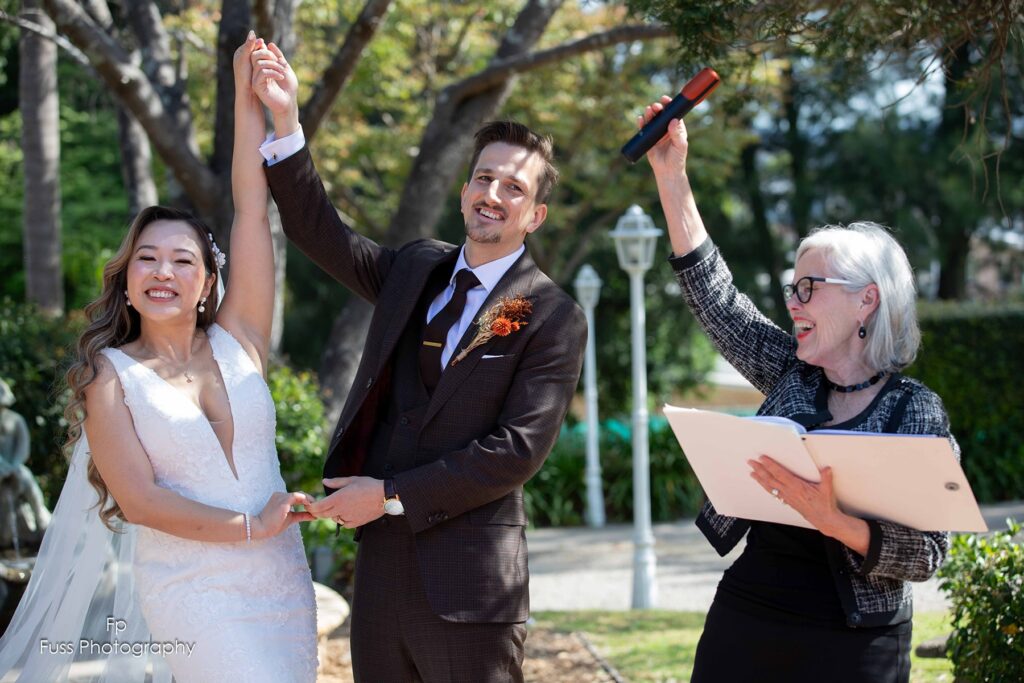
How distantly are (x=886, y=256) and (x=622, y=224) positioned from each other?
241 inches

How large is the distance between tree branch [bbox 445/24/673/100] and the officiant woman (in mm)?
3426

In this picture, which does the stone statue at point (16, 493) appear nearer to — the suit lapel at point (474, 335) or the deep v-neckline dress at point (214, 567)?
the deep v-neckline dress at point (214, 567)

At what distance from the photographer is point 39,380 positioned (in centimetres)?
736

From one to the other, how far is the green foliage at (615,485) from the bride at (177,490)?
9.81 meters

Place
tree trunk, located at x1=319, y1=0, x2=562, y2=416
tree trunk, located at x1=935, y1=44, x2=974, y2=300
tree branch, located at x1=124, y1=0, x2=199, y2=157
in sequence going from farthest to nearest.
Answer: tree trunk, located at x1=935, y1=44, x2=974, y2=300 < tree trunk, located at x1=319, y1=0, x2=562, y2=416 < tree branch, located at x1=124, y1=0, x2=199, y2=157

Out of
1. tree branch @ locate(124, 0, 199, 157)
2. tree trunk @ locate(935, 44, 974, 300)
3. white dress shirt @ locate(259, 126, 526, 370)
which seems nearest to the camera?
white dress shirt @ locate(259, 126, 526, 370)

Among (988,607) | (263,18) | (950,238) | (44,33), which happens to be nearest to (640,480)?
(263,18)

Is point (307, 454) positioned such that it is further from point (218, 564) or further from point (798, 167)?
point (798, 167)

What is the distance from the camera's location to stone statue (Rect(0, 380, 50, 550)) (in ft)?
19.4

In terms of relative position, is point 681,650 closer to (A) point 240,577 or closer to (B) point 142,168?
(A) point 240,577

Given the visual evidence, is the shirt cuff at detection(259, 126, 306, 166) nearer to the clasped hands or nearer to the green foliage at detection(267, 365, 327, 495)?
the clasped hands

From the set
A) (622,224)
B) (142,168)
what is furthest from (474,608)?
(142,168)

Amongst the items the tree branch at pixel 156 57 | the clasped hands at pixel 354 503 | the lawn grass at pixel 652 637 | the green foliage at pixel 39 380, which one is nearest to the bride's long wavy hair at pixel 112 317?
the clasped hands at pixel 354 503

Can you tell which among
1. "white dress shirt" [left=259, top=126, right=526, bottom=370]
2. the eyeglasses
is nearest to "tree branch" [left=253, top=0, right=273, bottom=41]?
"white dress shirt" [left=259, top=126, right=526, bottom=370]
